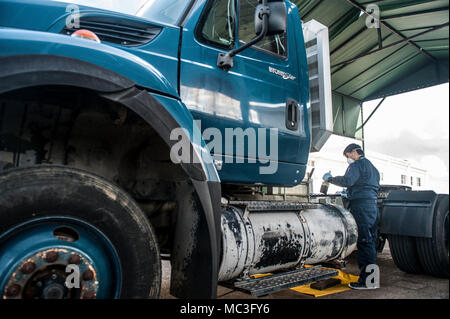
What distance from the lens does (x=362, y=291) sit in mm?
3186

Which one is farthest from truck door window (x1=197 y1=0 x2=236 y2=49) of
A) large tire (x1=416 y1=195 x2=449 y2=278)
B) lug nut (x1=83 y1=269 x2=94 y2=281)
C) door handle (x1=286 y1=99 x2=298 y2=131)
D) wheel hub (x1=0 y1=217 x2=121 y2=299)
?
large tire (x1=416 y1=195 x2=449 y2=278)

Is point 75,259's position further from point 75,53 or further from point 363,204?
point 363,204

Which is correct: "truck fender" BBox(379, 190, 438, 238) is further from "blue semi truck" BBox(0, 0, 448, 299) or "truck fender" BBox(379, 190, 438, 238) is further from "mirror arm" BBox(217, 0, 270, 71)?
"mirror arm" BBox(217, 0, 270, 71)

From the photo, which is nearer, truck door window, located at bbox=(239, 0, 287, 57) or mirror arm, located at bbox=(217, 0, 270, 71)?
mirror arm, located at bbox=(217, 0, 270, 71)

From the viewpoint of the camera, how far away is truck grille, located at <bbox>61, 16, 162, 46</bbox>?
1964mm

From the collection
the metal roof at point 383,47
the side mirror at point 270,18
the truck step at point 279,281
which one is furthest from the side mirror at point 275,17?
the truck step at point 279,281

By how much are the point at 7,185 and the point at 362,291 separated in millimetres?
3210

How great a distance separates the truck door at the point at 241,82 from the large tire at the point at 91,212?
3.06ft

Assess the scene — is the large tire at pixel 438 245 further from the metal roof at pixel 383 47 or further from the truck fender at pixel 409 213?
the metal roof at pixel 383 47

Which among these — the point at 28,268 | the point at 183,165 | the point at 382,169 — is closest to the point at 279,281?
the point at 183,165

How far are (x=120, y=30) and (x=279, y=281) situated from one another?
79.5 inches

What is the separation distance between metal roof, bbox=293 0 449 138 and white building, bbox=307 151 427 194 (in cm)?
718

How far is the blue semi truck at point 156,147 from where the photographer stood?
1.28 meters

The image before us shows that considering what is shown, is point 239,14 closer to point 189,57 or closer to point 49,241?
point 189,57
